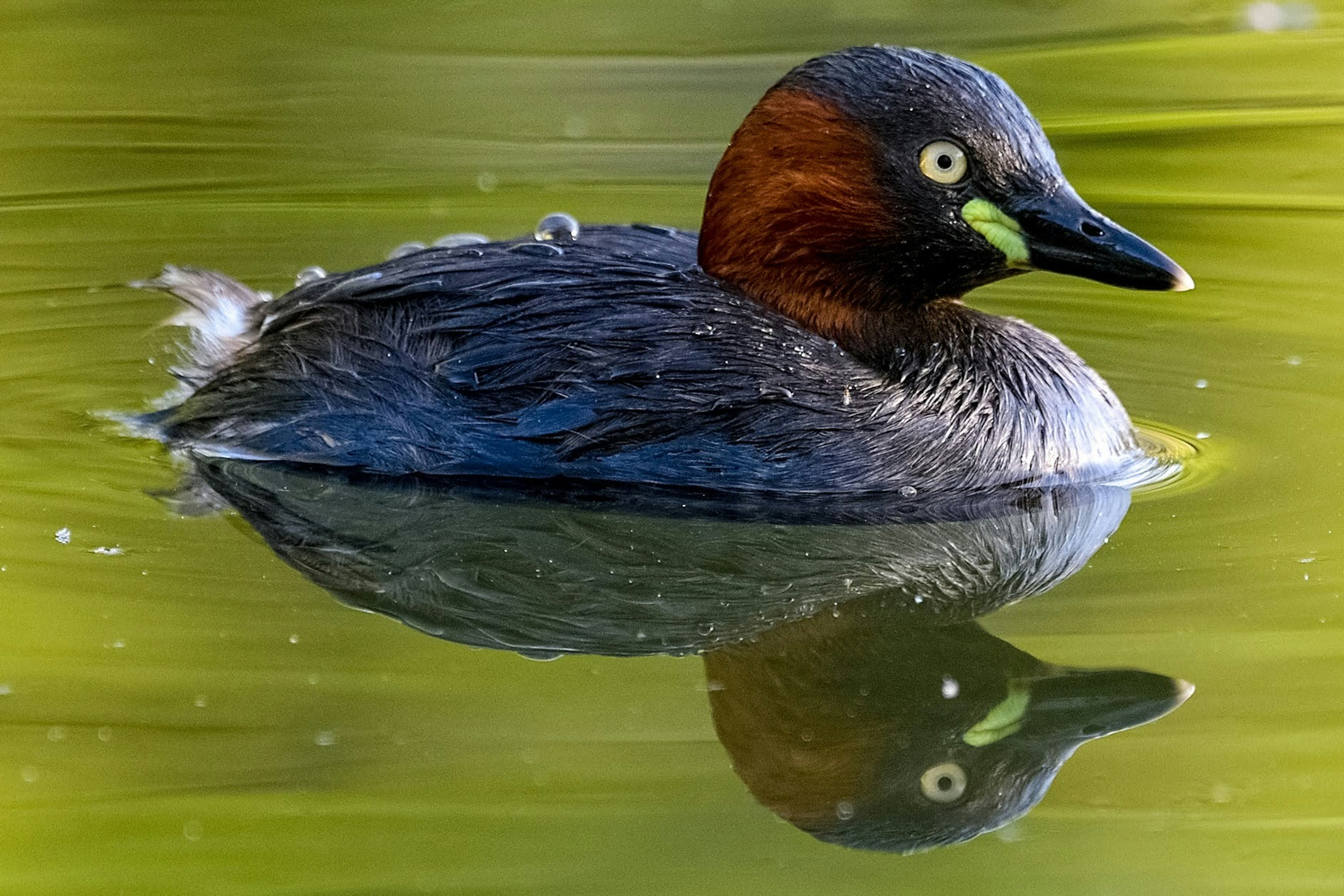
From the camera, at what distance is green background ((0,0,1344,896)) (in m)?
3.74

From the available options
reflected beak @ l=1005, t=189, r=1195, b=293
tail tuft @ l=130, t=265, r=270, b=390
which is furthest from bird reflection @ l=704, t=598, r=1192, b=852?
tail tuft @ l=130, t=265, r=270, b=390

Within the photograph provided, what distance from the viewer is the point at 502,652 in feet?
15.2

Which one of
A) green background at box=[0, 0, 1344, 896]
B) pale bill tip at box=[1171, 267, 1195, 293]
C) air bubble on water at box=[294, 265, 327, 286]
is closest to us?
green background at box=[0, 0, 1344, 896]

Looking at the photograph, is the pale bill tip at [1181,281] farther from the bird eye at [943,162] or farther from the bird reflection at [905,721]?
the bird reflection at [905,721]

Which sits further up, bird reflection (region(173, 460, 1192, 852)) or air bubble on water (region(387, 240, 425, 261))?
air bubble on water (region(387, 240, 425, 261))

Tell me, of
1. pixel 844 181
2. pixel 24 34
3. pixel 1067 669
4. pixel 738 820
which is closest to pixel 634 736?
pixel 738 820

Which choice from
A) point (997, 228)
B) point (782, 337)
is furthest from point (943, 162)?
point (782, 337)

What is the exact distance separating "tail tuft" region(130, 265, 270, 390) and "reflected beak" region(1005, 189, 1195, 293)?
2444mm

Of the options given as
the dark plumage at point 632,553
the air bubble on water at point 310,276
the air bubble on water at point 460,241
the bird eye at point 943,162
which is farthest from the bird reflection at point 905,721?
the air bubble on water at point 310,276

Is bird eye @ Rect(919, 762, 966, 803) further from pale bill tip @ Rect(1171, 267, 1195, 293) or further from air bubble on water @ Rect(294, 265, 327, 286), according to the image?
air bubble on water @ Rect(294, 265, 327, 286)

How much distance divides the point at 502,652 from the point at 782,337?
1409mm

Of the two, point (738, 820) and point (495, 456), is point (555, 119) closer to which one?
point (495, 456)

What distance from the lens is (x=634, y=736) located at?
13.6 ft

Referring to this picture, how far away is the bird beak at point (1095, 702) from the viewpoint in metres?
4.17
